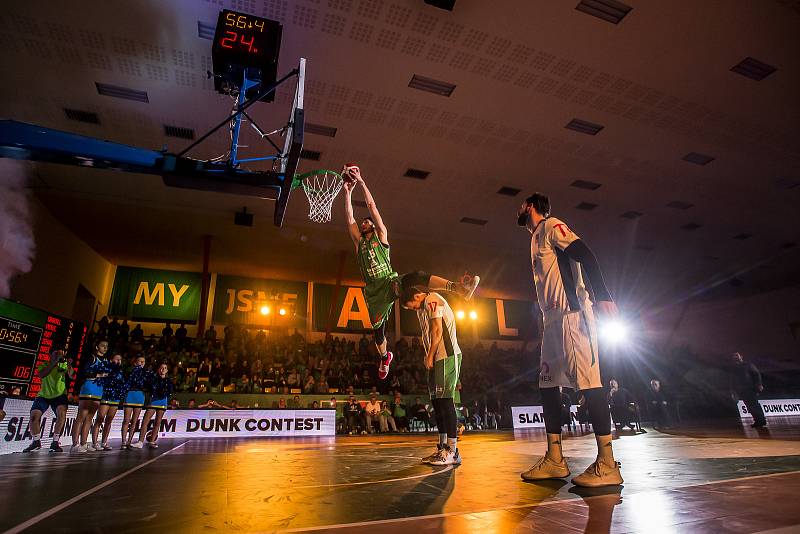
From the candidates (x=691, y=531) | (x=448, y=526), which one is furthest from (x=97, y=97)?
(x=691, y=531)

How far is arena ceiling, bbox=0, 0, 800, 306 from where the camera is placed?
6.98 m

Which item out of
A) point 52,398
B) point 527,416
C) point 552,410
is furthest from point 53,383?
point 527,416

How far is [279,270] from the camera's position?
18719 millimetres

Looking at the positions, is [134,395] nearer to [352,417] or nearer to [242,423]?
[242,423]

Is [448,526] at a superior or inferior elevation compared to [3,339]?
inferior

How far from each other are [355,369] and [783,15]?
16.2 metres

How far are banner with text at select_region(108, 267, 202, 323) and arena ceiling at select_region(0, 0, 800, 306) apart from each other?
311cm

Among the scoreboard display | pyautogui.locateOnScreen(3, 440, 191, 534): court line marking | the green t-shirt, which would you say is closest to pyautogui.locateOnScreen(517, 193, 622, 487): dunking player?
pyautogui.locateOnScreen(3, 440, 191, 534): court line marking

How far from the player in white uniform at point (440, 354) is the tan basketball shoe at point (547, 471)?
1.34 meters

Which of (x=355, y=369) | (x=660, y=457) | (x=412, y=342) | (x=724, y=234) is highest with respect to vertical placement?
(x=724, y=234)

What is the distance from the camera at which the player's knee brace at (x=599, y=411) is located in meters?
2.89

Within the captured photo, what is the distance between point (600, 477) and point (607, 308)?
44.3 inches

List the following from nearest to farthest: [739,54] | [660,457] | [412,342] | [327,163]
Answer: [660,457], [739,54], [327,163], [412,342]

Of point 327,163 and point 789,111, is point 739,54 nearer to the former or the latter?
point 789,111
